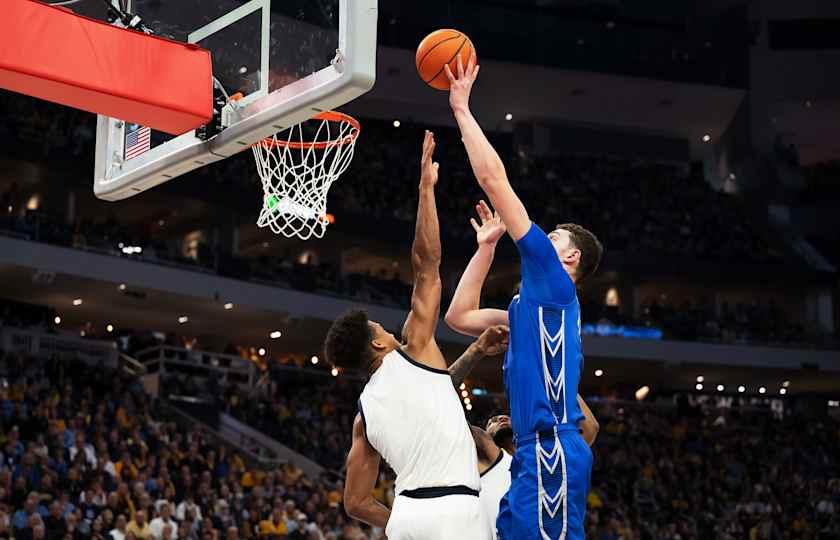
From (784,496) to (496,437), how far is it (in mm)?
21030

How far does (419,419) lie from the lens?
4.49 meters

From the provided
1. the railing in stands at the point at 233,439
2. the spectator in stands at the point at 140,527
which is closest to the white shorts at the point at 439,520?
the spectator in stands at the point at 140,527

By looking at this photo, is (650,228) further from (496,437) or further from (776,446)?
(496,437)

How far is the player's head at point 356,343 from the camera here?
4.59 m

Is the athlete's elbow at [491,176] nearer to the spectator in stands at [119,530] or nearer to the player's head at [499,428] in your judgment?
the player's head at [499,428]

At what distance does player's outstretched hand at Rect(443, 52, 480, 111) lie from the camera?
172 inches

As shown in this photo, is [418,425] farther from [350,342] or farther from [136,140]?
[136,140]

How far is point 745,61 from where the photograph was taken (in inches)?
1340

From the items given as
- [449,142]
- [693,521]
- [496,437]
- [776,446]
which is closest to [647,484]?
[693,521]

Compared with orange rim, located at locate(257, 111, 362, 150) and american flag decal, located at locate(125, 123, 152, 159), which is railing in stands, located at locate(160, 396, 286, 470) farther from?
american flag decal, located at locate(125, 123, 152, 159)

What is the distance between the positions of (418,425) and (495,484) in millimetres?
744

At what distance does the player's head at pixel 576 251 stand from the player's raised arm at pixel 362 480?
100 centimetres

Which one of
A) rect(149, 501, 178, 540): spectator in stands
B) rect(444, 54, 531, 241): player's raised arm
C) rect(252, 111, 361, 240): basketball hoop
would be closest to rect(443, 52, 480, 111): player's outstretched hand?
rect(444, 54, 531, 241): player's raised arm

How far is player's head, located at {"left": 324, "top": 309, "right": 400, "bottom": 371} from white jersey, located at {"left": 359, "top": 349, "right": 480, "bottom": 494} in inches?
2.3
